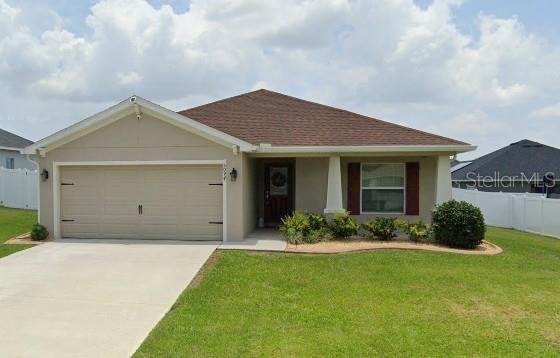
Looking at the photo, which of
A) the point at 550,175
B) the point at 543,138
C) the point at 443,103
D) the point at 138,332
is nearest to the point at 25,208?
the point at 138,332

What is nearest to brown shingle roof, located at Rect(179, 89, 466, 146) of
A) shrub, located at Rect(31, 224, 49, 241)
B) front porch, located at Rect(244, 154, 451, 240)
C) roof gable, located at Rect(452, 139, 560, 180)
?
front porch, located at Rect(244, 154, 451, 240)

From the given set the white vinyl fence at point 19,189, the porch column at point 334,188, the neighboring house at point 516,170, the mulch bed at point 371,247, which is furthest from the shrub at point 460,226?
the white vinyl fence at point 19,189

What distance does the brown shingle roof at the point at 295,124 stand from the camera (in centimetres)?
1250

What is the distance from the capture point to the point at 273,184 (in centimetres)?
1478

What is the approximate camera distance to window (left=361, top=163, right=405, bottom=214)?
1335cm

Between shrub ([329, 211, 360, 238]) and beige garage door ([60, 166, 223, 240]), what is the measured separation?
10.4ft

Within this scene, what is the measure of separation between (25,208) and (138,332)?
17197 mm

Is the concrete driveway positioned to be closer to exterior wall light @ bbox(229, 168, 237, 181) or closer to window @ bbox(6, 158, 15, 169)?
exterior wall light @ bbox(229, 168, 237, 181)

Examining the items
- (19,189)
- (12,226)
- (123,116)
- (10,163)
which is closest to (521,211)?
(123,116)

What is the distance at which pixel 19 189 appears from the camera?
1953 centimetres

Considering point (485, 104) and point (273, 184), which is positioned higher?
point (485, 104)

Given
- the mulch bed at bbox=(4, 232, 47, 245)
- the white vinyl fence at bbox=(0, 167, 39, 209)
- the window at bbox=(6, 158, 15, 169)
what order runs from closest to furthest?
the mulch bed at bbox=(4, 232, 47, 245) → the white vinyl fence at bbox=(0, 167, 39, 209) → the window at bbox=(6, 158, 15, 169)

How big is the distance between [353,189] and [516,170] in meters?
17.9

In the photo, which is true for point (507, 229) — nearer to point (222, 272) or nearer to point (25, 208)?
point (222, 272)
